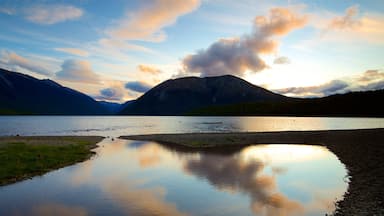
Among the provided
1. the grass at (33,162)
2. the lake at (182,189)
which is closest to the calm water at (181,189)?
the lake at (182,189)

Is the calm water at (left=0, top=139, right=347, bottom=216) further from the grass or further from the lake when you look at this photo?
the grass

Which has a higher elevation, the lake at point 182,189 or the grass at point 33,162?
the grass at point 33,162

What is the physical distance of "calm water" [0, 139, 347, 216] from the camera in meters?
19.8

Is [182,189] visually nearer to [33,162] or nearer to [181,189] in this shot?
[181,189]

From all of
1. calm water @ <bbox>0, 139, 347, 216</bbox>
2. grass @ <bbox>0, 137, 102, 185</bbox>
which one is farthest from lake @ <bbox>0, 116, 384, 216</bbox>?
grass @ <bbox>0, 137, 102, 185</bbox>

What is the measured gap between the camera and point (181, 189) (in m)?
25.2

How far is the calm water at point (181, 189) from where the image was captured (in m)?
19.8

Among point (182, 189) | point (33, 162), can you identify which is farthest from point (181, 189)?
point (33, 162)

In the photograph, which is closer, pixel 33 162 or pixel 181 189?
pixel 181 189

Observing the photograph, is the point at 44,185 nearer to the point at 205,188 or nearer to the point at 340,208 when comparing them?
the point at 205,188

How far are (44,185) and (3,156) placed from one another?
13.2m

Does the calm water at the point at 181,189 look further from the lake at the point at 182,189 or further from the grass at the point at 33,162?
the grass at the point at 33,162

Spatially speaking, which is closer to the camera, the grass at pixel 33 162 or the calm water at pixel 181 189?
the calm water at pixel 181 189

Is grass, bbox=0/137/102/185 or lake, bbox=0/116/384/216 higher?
grass, bbox=0/137/102/185
